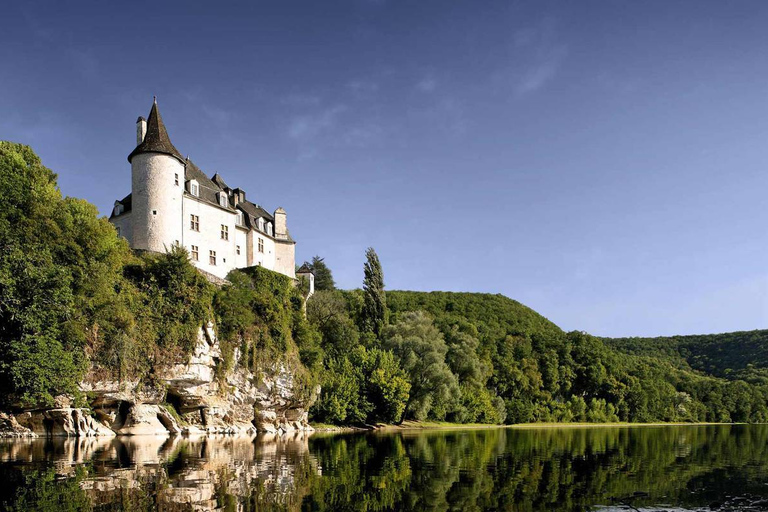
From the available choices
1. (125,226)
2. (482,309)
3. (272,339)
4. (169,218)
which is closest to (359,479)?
(272,339)

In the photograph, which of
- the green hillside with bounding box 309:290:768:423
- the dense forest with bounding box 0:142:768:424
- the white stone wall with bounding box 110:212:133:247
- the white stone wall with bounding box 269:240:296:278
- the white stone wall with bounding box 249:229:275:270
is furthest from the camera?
the green hillside with bounding box 309:290:768:423

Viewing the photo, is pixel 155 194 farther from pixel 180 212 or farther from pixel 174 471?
pixel 174 471

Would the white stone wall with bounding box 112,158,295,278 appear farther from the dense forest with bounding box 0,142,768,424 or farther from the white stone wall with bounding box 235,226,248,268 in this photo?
the dense forest with bounding box 0,142,768,424

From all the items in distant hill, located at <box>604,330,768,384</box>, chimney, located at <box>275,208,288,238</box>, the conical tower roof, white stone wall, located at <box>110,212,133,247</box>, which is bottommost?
distant hill, located at <box>604,330,768,384</box>

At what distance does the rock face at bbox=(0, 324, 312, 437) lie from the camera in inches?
1572

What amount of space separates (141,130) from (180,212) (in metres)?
8.70

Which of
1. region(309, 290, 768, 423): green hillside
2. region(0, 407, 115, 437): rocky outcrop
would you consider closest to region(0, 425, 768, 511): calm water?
region(0, 407, 115, 437): rocky outcrop

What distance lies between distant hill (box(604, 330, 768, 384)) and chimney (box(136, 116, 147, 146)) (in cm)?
12906

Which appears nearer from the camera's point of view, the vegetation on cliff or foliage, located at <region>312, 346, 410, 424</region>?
the vegetation on cliff

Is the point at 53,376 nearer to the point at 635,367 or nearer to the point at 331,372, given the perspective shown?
the point at 331,372

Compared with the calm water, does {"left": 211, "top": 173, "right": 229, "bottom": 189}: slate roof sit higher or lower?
higher

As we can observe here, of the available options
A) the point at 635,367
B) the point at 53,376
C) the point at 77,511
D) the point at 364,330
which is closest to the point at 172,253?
the point at 53,376

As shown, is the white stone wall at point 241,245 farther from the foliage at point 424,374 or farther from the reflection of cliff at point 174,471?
the reflection of cliff at point 174,471

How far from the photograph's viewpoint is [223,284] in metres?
54.5
